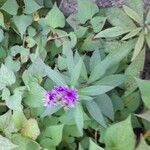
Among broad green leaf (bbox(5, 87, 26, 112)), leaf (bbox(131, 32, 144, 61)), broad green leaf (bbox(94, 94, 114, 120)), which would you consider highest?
leaf (bbox(131, 32, 144, 61))

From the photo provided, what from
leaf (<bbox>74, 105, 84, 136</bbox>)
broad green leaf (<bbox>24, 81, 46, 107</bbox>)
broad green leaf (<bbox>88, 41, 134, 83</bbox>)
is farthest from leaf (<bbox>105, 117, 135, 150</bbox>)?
broad green leaf (<bbox>24, 81, 46, 107</bbox>)

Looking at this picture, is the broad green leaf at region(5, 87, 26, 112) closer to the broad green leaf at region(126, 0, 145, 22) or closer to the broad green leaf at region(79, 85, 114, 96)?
the broad green leaf at region(79, 85, 114, 96)

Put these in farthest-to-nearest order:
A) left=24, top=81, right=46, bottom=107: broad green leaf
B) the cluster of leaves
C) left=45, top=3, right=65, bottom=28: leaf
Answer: left=45, top=3, right=65, bottom=28: leaf → left=24, top=81, right=46, bottom=107: broad green leaf → the cluster of leaves

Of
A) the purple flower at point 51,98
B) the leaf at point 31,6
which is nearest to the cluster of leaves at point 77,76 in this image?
the leaf at point 31,6

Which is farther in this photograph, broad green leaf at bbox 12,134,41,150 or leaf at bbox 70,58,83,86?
broad green leaf at bbox 12,134,41,150

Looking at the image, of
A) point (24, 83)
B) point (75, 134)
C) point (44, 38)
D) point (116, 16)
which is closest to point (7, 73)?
Result: point (24, 83)

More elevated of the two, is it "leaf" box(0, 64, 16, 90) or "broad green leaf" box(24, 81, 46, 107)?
"leaf" box(0, 64, 16, 90)

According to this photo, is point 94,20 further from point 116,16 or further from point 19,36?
point 19,36
